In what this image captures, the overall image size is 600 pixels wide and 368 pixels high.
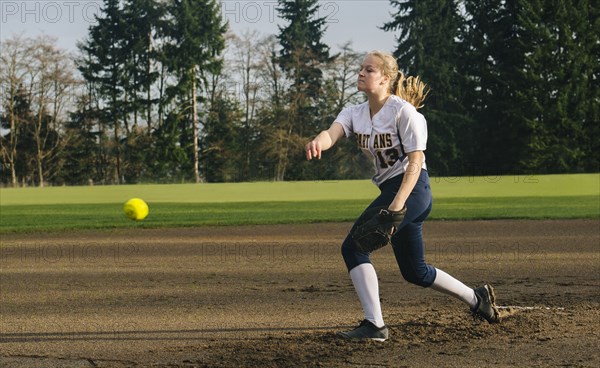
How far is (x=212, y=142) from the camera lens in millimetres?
50219

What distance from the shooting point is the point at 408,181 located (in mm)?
4996

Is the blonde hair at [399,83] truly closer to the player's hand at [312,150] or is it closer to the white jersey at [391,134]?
the white jersey at [391,134]

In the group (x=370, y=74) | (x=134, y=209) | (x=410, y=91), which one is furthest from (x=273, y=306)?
(x=134, y=209)

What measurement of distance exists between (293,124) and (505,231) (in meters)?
35.8

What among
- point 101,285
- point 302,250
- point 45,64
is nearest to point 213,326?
point 101,285

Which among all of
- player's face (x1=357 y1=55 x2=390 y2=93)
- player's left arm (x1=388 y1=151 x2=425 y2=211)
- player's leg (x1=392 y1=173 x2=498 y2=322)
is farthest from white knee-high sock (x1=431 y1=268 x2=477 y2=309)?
player's face (x1=357 y1=55 x2=390 y2=93)

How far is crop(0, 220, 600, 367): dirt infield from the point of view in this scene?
16.2 ft

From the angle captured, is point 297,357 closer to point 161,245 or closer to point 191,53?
point 161,245

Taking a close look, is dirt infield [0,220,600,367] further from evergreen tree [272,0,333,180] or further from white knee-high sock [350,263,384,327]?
evergreen tree [272,0,333,180]

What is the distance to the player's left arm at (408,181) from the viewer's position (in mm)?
4977

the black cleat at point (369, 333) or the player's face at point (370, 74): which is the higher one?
the player's face at point (370, 74)

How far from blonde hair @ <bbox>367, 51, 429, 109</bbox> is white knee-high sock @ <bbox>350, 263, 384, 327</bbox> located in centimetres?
122

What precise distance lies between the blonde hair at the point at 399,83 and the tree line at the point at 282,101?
1708 inches

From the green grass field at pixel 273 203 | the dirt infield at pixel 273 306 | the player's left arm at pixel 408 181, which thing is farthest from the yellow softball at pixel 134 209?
the player's left arm at pixel 408 181
